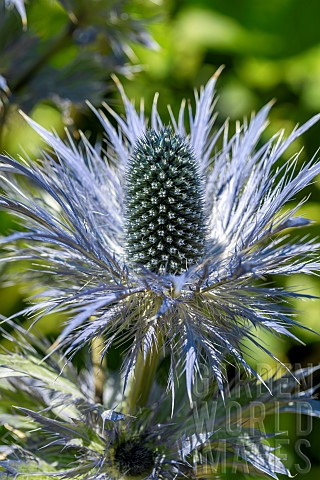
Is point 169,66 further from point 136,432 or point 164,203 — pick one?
point 136,432

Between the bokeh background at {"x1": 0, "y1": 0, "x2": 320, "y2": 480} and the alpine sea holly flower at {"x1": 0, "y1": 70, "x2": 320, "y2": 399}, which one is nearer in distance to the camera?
the alpine sea holly flower at {"x1": 0, "y1": 70, "x2": 320, "y2": 399}

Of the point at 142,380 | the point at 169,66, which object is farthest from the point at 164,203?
the point at 169,66

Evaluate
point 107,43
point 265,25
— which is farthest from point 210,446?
point 265,25

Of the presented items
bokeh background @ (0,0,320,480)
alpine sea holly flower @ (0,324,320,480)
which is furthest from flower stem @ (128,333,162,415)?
bokeh background @ (0,0,320,480)

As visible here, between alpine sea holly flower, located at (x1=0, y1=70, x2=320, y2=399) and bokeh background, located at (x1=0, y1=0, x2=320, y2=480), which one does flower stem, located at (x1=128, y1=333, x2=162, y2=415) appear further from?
bokeh background, located at (x1=0, y1=0, x2=320, y2=480)

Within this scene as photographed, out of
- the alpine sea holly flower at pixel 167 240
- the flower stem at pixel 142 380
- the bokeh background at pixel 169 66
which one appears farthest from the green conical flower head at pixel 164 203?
the bokeh background at pixel 169 66

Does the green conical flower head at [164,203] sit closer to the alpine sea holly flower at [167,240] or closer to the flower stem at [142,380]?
the alpine sea holly flower at [167,240]
